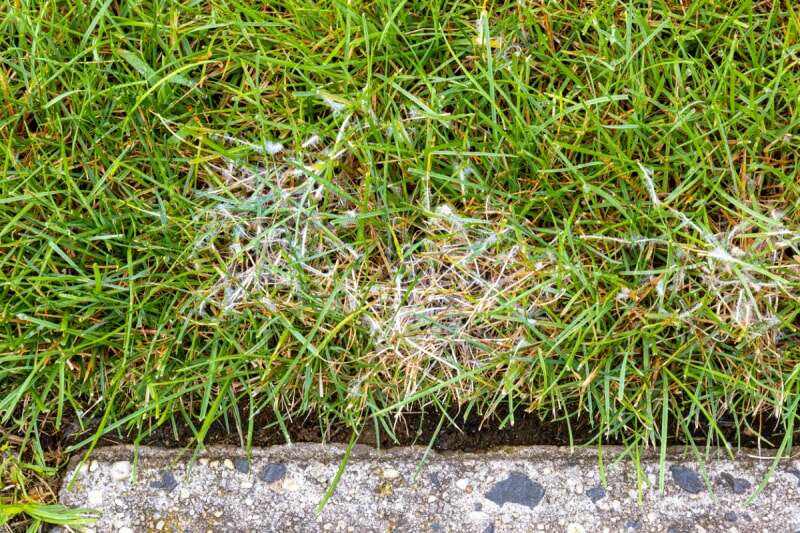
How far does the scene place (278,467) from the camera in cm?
190

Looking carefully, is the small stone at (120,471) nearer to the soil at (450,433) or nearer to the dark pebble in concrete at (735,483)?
the soil at (450,433)

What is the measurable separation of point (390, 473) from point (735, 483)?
79 cm

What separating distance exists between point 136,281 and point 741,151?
1454 mm

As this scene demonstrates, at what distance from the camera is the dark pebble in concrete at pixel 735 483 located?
1852 millimetres

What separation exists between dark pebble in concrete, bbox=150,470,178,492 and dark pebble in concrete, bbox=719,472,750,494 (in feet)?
4.17

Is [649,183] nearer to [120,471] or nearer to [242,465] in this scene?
[242,465]

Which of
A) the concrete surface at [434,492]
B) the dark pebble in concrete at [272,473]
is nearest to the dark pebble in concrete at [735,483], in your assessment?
the concrete surface at [434,492]

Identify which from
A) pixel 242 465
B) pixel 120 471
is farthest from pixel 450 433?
pixel 120 471

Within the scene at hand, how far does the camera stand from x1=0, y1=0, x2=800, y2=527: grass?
1846 millimetres

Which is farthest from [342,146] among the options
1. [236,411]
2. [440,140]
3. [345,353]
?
[236,411]

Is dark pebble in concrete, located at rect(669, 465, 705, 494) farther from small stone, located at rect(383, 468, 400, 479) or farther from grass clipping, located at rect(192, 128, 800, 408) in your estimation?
small stone, located at rect(383, 468, 400, 479)

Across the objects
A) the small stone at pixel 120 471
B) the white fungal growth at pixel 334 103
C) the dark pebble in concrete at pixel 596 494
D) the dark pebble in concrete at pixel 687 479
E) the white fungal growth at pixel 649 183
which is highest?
the white fungal growth at pixel 649 183

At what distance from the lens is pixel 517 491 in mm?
1858

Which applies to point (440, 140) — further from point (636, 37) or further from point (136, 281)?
point (136, 281)
